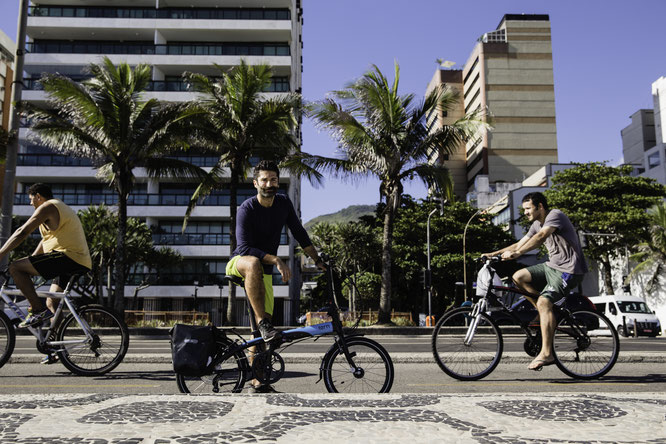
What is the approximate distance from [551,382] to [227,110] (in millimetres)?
18778

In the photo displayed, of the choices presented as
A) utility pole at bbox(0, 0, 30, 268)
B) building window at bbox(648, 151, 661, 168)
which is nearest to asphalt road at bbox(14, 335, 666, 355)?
utility pole at bbox(0, 0, 30, 268)

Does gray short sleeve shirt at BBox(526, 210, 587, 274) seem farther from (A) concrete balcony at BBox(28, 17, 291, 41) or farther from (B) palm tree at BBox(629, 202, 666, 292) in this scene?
(A) concrete balcony at BBox(28, 17, 291, 41)

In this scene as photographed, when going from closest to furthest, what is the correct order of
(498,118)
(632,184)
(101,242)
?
(101,242)
(632,184)
(498,118)

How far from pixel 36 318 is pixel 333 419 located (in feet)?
13.3

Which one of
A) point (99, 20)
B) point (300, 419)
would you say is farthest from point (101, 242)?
point (300, 419)

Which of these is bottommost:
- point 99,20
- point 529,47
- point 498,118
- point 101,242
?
point 101,242

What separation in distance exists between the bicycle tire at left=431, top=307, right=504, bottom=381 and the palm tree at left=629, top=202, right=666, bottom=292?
30.9 metres

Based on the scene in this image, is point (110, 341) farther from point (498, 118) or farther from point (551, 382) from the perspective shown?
point (498, 118)

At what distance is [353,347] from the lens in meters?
3.71

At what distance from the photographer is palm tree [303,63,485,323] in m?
20.5

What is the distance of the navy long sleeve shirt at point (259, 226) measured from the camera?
13.1 ft

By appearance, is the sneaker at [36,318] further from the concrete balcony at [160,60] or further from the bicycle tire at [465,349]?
the concrete balcony at [160,60]

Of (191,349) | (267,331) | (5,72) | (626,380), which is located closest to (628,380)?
(626,380)

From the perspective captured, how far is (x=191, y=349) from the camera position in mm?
3555
